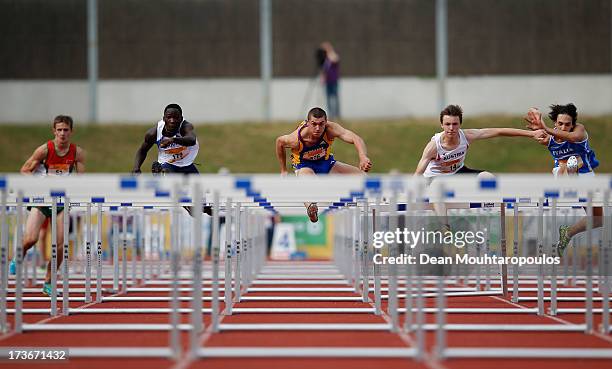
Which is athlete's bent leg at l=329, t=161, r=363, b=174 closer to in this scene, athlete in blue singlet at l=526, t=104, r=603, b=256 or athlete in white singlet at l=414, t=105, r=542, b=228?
athlete in white singlet at l=414, t=105, r=542, b=228

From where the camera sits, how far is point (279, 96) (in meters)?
29.2

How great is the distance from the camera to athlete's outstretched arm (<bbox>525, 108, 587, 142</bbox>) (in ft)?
27.9

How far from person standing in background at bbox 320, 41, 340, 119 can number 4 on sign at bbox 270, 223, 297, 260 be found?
6206 millimetres

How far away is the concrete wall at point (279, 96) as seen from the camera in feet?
96.0

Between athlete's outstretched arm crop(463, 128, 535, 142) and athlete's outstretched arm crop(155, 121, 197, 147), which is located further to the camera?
athlete's outstretched arm crop(155, 121, 197, 147)

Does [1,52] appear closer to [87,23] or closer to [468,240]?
[87,23]

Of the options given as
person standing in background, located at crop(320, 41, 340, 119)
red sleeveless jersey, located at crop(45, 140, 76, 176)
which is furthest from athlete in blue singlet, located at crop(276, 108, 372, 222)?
person standing in background, located at crop(320, 41, 340, 119)

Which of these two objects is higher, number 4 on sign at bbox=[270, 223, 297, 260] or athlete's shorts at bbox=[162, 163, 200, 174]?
athlete's shorts at bbox=[162, 163, 200, 174]

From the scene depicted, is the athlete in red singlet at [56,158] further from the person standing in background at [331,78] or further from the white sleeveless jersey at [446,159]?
the person standing in background at [331,78]

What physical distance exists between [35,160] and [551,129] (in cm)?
500

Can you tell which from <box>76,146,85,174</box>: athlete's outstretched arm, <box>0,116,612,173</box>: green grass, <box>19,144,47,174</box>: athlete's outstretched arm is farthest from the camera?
<box>0,116,612,173</box>: green grass

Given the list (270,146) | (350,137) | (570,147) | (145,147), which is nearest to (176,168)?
(145,147)

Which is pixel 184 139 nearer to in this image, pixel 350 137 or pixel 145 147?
pixel 145 147

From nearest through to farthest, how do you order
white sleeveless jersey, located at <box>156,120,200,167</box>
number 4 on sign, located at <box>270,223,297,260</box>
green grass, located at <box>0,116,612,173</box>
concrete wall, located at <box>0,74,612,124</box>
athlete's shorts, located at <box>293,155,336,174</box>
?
white sleeveless jersey, located at <box>156,120,200,167</box> < athlete's shorts, located at <box>293,155,336,174</box> < number 4 on sign, located at <box>270,223,297,260</box> < green grass, located at <box>0,116,612,173</box> < concrete wall, located at <box>0,74,612,124</box>
